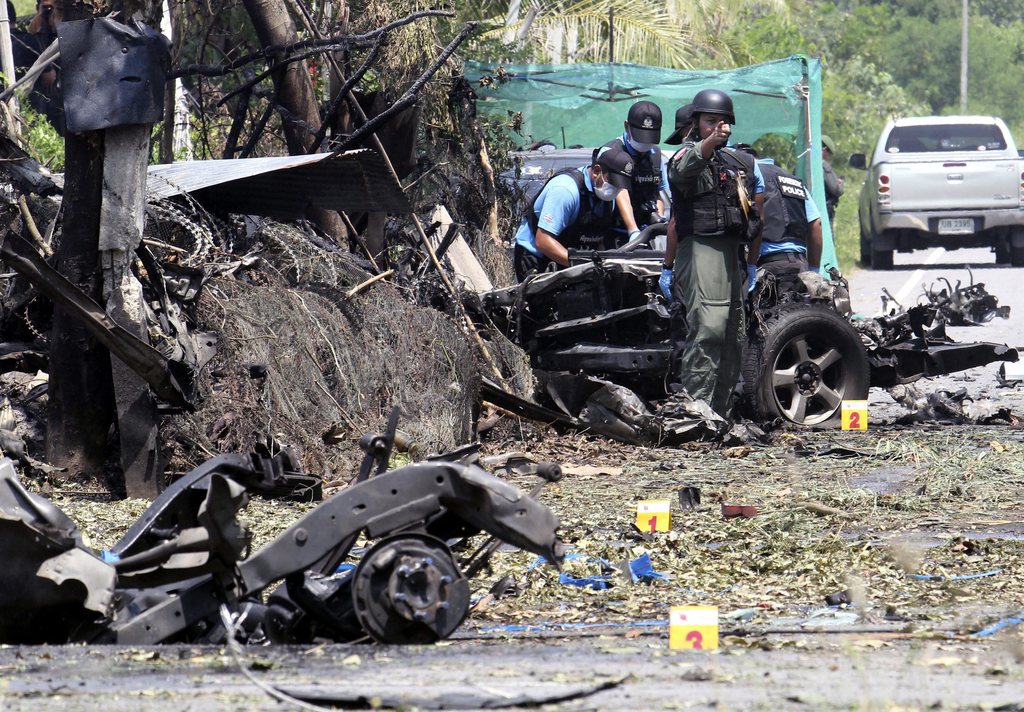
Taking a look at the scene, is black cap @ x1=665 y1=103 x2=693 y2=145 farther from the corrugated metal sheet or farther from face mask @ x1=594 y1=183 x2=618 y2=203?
the corrugated metal sheet

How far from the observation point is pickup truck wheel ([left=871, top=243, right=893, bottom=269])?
23.4m

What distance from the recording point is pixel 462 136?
14875 millimetres

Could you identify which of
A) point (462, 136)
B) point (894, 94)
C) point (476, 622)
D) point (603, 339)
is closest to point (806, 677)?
point (476, 622)

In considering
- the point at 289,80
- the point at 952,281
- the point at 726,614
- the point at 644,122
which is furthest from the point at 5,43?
the point at 952,281

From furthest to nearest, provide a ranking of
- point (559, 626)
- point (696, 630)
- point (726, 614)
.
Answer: point (726, 614)
point (559, 626)
point (696, 630)

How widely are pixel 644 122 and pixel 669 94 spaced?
613 cm

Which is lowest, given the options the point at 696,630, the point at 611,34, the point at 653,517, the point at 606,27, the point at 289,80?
the point at 653,517

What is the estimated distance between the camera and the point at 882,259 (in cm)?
2344

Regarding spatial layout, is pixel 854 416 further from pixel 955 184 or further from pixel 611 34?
pixel 955 184

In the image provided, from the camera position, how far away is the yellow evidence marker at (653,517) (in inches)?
268

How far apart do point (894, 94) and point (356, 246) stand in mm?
42859

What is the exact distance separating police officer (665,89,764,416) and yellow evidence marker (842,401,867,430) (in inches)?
32.6

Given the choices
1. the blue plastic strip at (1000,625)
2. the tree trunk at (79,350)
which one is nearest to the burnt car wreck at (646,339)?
the tree trunk at (79,350)

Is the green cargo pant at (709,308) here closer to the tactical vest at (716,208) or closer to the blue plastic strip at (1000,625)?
the tactical vest at (716,208)
